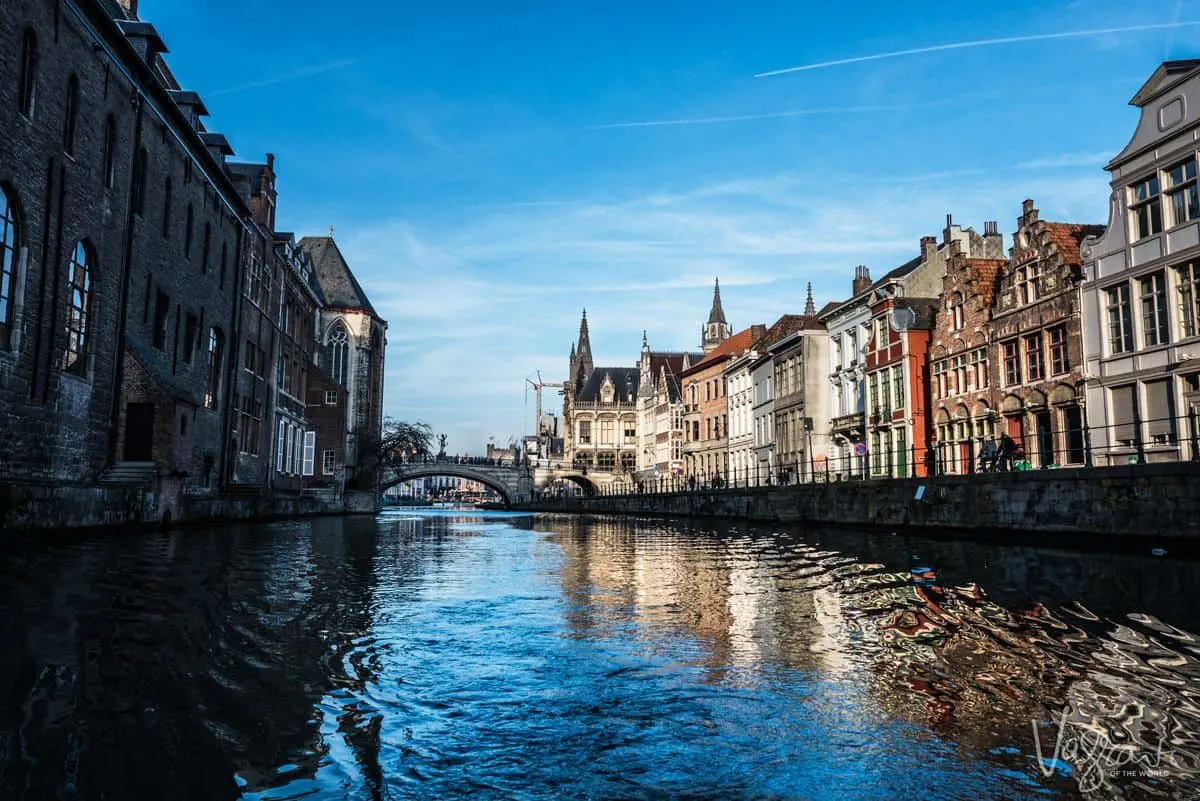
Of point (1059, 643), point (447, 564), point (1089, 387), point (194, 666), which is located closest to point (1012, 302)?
point (1089, 387)

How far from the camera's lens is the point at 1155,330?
25.8 metres

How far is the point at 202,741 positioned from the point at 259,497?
34.1m

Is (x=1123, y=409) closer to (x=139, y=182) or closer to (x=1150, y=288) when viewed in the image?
(x=1150, y=288)

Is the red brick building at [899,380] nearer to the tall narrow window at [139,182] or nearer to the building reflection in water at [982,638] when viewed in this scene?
the building reflection in water at [982,638]

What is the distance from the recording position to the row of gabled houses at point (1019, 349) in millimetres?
24922

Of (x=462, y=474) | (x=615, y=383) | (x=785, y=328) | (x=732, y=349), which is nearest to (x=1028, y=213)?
(x=785, y=328)

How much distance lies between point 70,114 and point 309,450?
3869 centimetres

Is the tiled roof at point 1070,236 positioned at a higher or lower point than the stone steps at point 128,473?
higher

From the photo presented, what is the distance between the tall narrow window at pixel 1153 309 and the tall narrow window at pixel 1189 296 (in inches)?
23.8

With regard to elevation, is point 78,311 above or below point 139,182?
below

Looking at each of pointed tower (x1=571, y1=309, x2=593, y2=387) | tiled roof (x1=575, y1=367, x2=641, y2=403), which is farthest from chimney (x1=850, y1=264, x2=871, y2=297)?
pointed tower (x1=571, y1=309, x2=593, y2=387)

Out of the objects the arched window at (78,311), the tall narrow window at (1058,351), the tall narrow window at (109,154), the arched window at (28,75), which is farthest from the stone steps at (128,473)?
the tall narrow window at (1058,351)

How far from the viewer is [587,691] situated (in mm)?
5445

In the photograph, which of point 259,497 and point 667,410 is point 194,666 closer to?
point 259,497
